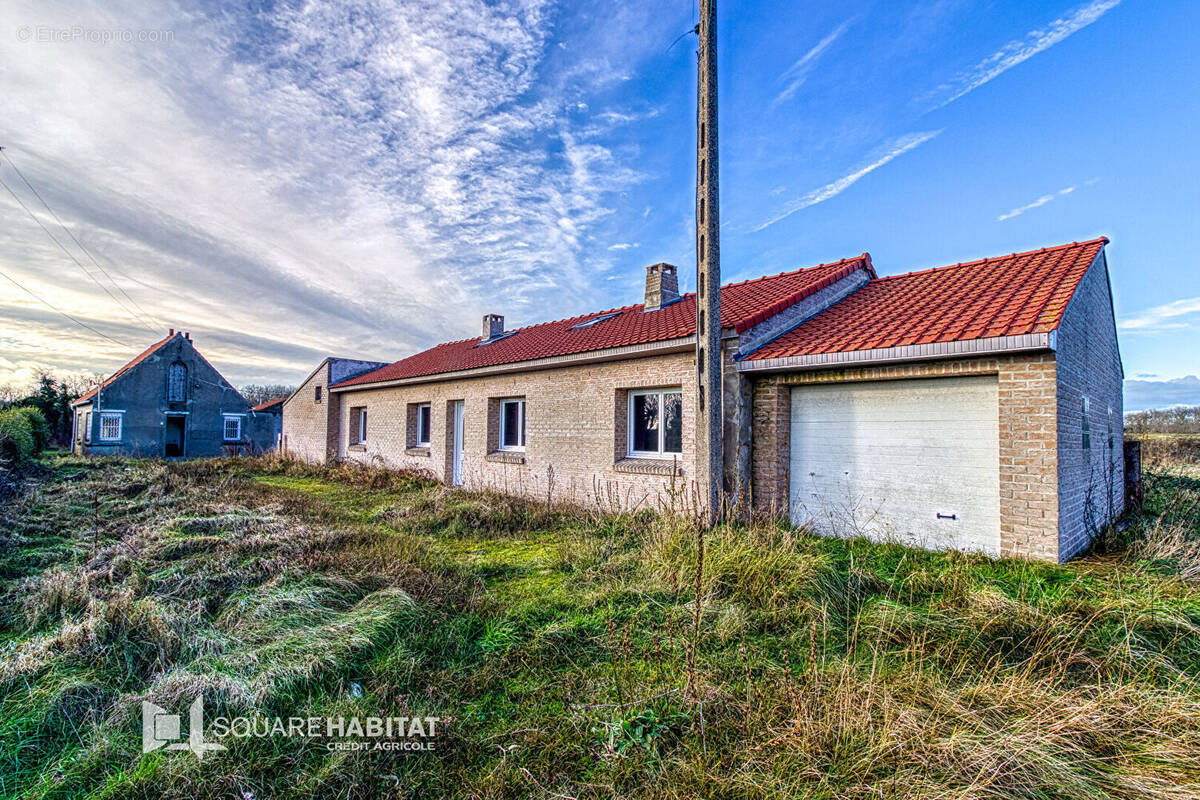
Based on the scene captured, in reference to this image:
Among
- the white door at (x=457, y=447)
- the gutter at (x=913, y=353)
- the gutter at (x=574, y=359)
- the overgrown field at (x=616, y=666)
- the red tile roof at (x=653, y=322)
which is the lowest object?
the overgrown field at (x=616, y=666)

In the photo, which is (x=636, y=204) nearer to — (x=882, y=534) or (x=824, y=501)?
(x=824, y=501)

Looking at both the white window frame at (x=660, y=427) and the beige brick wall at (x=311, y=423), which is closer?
the white window frame at (x=660, y=427)

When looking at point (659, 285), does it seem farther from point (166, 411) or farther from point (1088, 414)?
point (166, 411)

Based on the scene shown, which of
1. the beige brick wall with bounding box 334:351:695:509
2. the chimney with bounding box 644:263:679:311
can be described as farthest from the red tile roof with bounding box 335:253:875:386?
the beige brick wall with bounding box 334:351:695:509

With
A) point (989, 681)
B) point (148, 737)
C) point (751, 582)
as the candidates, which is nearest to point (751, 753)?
point (989, 681)

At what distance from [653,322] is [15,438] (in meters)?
20.6

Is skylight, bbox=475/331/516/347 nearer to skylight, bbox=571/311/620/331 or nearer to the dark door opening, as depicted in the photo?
skylight, bbox=571/311/620/331

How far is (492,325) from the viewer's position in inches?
679

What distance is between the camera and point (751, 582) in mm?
4727

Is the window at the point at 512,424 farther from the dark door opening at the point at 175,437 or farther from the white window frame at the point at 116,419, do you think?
the white window frame at the point at 116,419

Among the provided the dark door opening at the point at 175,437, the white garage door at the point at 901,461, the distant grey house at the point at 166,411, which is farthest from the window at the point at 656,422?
the dark door opening at the point at 175,437

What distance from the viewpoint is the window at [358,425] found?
1895cm

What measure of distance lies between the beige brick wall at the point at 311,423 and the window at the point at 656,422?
1486 centimetres

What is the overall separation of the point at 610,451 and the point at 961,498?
5326 mm
